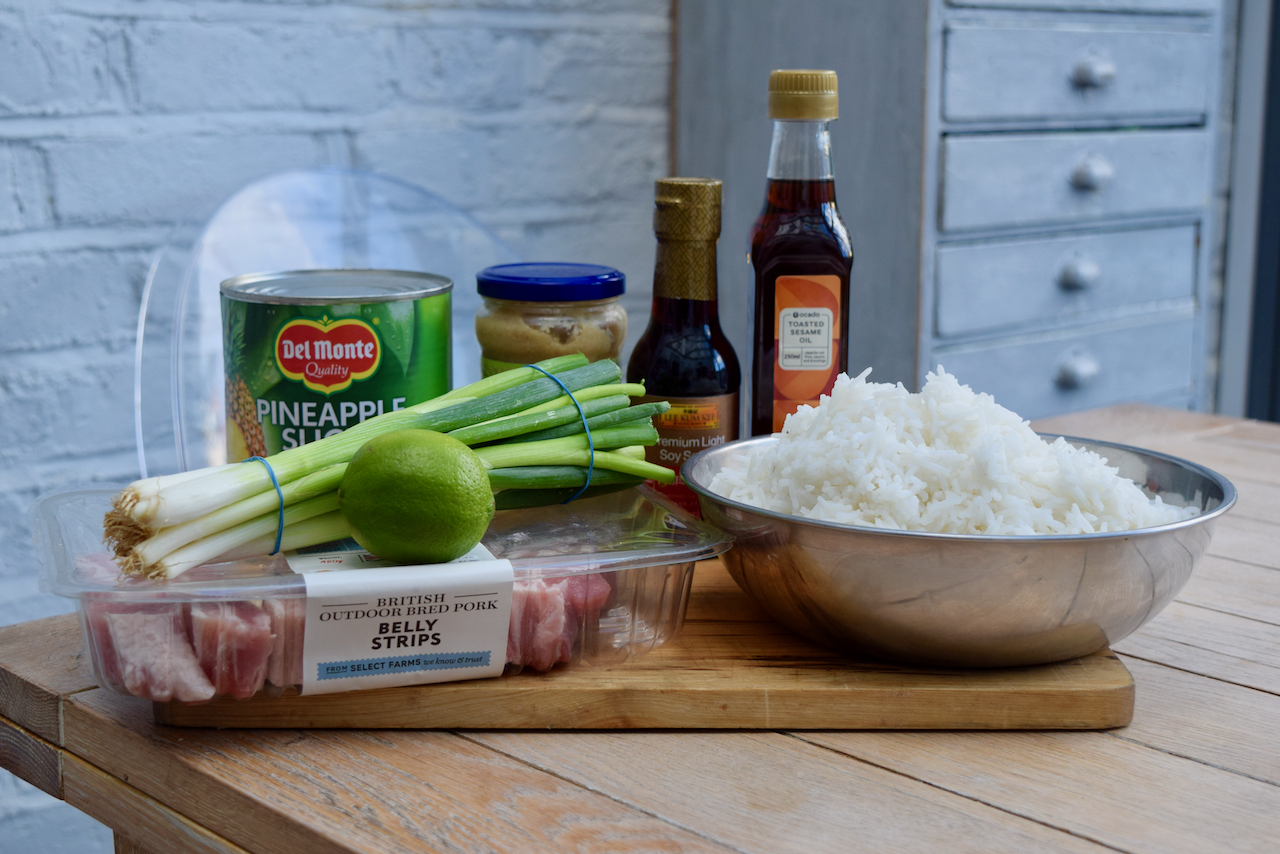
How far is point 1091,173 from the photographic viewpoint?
177 cm

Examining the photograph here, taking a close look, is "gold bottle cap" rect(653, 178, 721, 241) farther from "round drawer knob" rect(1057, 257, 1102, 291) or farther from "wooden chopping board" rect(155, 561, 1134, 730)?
"round drawer knob" rect(1057, 257, 1102, 291)

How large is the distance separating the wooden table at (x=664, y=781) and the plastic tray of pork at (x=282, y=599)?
0.05 meters

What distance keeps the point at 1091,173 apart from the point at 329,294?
1.34 meters

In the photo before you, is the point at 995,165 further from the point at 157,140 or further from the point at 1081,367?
the point at 157,140

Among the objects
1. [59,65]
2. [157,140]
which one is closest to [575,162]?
[157,140]

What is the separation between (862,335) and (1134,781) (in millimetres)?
1156

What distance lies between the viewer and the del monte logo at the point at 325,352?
2.53 ft

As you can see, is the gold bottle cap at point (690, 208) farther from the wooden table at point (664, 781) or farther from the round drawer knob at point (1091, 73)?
the round drawer knob at point (1091, 73)

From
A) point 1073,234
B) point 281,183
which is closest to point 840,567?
point 281,183

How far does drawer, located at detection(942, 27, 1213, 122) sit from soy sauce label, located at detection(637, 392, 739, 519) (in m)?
0.90

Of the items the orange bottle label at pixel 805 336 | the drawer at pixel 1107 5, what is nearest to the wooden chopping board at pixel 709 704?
the orange bottle label at pixel 805 336

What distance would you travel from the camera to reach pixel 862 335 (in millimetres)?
1703

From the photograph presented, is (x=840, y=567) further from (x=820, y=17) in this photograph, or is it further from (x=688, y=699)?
(x=820, y=17)

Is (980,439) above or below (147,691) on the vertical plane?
above
